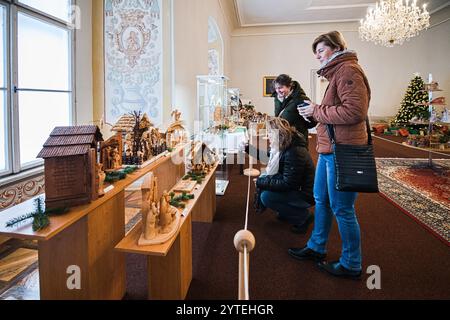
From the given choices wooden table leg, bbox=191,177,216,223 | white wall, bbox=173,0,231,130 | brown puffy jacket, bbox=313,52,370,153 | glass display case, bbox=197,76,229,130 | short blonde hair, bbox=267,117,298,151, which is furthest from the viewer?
glass display case, bbox=197,76,229,130

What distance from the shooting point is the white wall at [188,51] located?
423 centimetres

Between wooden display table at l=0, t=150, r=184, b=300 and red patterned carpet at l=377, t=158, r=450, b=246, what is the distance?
307 cm

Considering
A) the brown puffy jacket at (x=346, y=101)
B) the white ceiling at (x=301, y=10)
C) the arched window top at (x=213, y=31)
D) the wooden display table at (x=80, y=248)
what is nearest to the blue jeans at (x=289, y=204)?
the brown puffy jacket at (x=346, y=101)

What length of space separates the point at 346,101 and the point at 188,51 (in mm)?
3384

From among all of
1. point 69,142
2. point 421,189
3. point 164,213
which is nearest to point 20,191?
point 69,142

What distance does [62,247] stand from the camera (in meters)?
1.67

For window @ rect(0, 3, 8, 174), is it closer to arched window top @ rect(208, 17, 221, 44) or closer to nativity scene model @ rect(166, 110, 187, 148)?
nativity scene model @ rect(166, 110, 187, 148)

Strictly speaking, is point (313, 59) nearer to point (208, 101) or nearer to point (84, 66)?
point (208, 101)

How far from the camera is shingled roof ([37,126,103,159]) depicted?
152 centimetres

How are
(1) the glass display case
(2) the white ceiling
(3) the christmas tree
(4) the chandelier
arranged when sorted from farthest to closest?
(3) the christmas tree → (2) the white ceiling → (4) the chandelier → (1) the glass display case

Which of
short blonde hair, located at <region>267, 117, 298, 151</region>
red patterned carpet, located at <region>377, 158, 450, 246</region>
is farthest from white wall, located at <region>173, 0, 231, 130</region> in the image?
red patterned carpet, located at <region>377, 158, 450, 246</region>

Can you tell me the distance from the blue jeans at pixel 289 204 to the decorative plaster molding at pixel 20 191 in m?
2.12

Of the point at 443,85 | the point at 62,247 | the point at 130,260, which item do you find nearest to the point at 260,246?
the point at 130,260

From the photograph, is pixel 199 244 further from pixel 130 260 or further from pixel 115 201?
pixel 115 201
